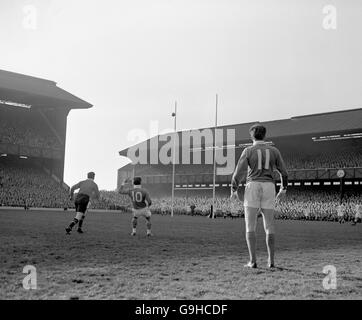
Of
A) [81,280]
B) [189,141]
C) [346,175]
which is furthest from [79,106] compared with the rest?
[81,280]

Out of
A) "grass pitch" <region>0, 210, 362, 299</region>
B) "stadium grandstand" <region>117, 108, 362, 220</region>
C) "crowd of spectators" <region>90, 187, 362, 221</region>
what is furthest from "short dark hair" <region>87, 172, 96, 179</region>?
"stadium grandstand" <region>117, 108, 362, 220</region>

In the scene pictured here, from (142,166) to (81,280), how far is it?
5926cm

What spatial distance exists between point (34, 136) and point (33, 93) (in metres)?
5.43

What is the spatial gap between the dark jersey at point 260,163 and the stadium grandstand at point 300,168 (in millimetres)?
33901

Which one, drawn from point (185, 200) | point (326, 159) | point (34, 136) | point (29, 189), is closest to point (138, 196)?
point (29, 189)

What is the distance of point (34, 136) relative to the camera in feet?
174

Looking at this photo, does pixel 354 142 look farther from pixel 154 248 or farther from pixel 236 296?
pixel 236 296

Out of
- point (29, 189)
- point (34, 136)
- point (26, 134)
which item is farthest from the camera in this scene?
point (34, 136)

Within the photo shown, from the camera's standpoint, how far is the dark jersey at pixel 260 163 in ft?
23.5

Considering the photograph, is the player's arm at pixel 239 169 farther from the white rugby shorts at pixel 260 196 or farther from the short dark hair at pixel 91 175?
the short dark hair at pixel 91 175

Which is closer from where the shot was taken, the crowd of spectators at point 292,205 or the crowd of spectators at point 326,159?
the crowd of spectators at point 292,205

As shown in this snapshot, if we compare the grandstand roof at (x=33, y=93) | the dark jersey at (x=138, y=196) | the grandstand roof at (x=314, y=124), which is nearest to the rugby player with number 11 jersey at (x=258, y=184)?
the dark jersey at (x=138, y=196)

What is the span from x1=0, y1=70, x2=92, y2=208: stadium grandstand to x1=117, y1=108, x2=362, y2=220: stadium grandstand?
11.0 metres

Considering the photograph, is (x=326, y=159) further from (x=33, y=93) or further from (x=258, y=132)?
(x=258, y=132)
